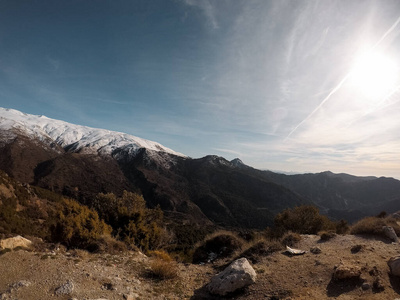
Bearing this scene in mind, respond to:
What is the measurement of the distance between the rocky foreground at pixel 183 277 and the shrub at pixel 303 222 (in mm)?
9806

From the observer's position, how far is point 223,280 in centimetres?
882

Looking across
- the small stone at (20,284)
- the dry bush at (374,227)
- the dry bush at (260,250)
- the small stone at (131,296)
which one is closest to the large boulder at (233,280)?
the small stone at (131,296)

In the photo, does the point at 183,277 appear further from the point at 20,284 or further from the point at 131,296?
the point at 20,284

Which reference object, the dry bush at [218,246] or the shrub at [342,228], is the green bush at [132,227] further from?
the shrub at [342,228]

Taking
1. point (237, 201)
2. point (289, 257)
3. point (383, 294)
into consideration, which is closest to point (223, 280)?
point (289, 257)

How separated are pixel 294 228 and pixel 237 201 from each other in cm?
17106

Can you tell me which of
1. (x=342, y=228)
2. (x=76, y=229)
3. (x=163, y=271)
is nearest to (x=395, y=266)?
(x=163, y=271)

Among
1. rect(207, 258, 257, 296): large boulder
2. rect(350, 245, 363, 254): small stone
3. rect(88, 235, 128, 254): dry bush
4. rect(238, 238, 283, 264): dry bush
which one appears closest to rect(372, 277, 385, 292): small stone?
rect(207, 258, 257, 296): large boulder

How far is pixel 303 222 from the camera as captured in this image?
72.4 ft

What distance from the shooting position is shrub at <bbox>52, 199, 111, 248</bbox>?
45.7 ft

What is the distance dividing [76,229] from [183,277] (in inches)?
344

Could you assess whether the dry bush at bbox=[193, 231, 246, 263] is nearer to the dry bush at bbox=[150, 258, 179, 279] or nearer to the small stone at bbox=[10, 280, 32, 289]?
the dry bush at bbox=[150, 258, 179, 279]

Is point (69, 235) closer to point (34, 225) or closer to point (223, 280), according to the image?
point (223, 280)

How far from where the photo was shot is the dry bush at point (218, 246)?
15789 mm
